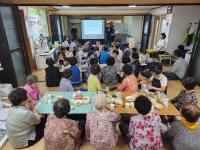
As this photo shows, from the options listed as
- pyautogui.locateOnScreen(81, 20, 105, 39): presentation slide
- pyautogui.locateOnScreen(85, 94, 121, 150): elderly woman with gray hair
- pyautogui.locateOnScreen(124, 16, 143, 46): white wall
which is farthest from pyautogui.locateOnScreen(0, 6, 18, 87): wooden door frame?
pyautogui.locateOnScreen(124, 16, 143, 46): white wall

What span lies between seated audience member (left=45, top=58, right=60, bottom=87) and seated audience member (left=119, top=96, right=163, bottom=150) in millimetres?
2392

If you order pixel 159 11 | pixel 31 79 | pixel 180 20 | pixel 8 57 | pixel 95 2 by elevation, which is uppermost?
pixel 159 11

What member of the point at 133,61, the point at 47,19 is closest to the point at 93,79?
the point at 133,61

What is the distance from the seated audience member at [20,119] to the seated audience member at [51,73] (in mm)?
1533

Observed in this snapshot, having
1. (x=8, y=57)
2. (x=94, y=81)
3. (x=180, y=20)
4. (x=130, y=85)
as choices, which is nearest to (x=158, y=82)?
(x=130, y=85)

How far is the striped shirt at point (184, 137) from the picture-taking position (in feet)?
5.24

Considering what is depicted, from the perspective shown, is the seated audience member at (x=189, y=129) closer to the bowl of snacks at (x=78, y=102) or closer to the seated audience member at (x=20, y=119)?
the bowl of snacks at (x=78, y=102)

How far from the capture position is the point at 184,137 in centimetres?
166

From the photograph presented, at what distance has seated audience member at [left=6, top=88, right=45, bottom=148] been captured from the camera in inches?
74.6

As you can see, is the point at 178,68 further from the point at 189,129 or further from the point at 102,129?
the point at 102,129

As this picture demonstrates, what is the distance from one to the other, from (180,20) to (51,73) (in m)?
5.34

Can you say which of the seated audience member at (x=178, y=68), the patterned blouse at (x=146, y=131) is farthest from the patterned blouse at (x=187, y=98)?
the seated audience member at (x=178, y=68)

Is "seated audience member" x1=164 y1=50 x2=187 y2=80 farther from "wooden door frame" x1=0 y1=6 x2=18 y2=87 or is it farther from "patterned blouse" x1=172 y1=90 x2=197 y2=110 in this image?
"wooden door frame" x1=0 y1=6 x2=18 y2=87

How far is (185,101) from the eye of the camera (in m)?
2.36
